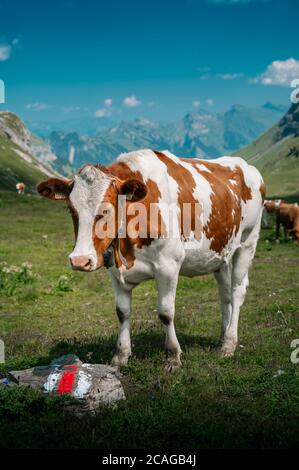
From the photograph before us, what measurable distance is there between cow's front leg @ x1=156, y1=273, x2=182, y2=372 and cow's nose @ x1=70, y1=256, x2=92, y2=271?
167cm

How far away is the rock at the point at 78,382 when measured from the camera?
682 cm

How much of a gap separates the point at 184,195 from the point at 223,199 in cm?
122

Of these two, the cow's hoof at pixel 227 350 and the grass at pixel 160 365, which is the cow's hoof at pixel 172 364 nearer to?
the grass at pixel 160 365

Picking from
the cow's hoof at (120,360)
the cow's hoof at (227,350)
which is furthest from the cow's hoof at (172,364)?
the cow's hoof at (227,350)

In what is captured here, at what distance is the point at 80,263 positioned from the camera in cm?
673

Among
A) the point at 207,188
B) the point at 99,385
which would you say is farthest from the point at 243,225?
the point at 99,385

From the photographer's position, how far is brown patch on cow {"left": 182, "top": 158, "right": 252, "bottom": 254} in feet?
30.3

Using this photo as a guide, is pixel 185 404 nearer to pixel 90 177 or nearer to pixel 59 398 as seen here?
pixel 59 398

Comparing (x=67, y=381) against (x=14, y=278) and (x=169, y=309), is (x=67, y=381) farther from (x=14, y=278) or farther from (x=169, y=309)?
(x=14, y=278)

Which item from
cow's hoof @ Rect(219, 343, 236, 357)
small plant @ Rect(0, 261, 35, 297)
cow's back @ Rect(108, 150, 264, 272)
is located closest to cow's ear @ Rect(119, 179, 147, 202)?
cow's back @ Rect(108, 150, 264, 272)

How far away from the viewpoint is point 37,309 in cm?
1483

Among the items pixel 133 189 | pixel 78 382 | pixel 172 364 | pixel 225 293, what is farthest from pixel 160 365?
pixel 133 189

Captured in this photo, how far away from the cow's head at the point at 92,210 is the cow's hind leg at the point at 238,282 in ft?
12.8

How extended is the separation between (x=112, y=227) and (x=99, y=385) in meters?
2.22
